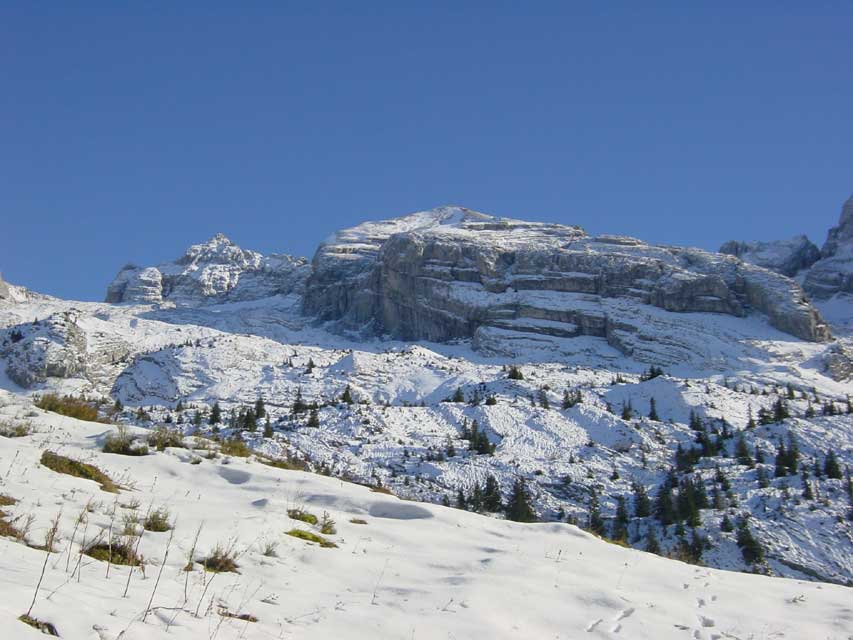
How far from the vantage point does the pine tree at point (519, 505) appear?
2611 inches

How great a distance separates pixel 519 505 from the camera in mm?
69125

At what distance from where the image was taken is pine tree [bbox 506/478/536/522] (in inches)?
2611

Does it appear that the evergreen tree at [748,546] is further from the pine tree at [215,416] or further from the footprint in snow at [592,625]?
the pine tree at [215,416]

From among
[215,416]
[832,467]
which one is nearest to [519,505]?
[832,467]

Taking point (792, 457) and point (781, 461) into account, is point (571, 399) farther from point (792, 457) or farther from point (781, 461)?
point (792, 457)

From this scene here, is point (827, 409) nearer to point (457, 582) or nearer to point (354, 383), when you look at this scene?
point (354, 383)

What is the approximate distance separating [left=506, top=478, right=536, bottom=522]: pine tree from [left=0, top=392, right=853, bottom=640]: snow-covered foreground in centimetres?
5247

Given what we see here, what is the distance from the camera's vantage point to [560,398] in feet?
375

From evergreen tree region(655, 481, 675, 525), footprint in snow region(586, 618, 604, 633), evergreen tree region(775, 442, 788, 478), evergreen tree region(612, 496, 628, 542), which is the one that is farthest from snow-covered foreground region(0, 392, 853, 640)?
evergreen tree region(775, 442, 788, 478)

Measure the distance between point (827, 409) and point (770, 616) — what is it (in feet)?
385

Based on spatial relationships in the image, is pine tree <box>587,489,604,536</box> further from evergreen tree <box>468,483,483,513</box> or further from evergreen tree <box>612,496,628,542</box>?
evergreen tree <box>468,483,483,513</box>

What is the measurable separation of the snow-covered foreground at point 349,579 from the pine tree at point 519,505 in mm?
52469

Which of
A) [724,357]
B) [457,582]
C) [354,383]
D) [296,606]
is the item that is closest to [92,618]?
[296,606]

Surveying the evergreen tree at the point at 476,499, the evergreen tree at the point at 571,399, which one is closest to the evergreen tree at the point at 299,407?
the evergreen tree at the point at 476,499
